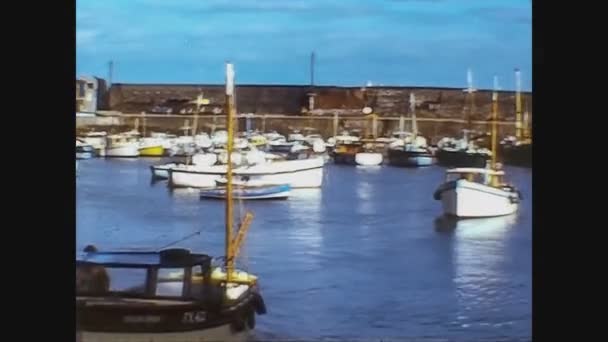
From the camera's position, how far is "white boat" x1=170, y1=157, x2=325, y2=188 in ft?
5.79

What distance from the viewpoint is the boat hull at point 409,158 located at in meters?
1.73

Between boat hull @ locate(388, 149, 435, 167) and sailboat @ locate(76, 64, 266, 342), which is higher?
boat hull @ locate(388, 149, 435, 167)

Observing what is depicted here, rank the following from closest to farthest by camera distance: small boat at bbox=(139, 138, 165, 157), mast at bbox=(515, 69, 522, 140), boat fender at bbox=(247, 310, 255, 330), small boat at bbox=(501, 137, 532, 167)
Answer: small boat at bbox=(501, 137, 532, 167), mast at bbox=(515, 69, 522, 140), boat fender at bbox=(247, 310, 255, 330), small boat at bbox=(139, 138, 165, 157)

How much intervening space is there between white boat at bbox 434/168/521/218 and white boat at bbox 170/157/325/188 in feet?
0.90


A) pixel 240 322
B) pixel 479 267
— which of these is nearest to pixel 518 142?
pixel 479 267

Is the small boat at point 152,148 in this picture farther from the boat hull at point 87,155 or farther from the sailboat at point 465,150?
the sailboat at point 465,150

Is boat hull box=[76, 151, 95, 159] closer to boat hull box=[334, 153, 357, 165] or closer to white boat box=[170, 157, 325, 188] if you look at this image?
white boat box=[170, 157, 325, 188]

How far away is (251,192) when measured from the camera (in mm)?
1808

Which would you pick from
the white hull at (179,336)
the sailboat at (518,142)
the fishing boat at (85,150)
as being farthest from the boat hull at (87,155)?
Result: the sailboat at (518,142)

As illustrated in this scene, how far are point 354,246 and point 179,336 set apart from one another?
422 mm

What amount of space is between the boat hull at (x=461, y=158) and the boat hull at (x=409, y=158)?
23 millimetres

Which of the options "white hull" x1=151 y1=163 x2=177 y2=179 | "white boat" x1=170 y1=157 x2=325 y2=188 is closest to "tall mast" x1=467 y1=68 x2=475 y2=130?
"white boat" x1=170 y1=157 x2=325 y2=188

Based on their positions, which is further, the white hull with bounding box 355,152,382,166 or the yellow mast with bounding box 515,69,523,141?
the white hull with bounding box 355,152,382,166
